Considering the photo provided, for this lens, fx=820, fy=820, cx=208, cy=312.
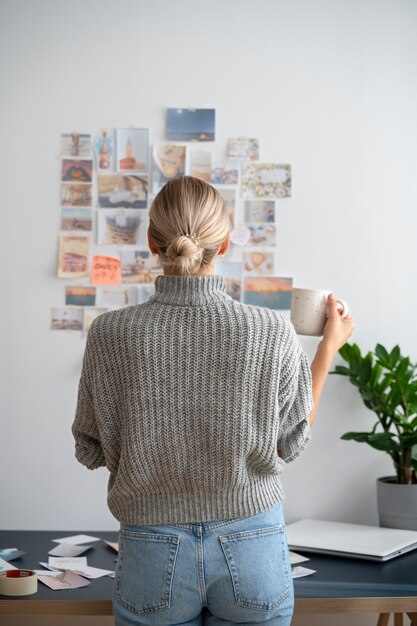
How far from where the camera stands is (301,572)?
188 cm

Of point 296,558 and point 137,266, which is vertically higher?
point 137,266

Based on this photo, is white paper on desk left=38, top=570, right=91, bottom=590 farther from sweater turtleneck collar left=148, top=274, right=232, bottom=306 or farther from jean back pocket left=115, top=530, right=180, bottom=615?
sweater turtleneck collar left=148, top=274, right=232, bottom=306

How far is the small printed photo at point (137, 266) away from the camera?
2.41 metres

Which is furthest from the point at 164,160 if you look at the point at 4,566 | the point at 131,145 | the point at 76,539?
the point at 4,566

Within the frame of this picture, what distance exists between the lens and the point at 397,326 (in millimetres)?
2475

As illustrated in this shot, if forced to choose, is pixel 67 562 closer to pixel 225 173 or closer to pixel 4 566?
pixel 4 566

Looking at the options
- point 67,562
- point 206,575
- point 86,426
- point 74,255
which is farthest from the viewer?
point 74,255

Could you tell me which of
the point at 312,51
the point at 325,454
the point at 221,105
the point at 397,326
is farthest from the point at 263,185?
the point at 325,454

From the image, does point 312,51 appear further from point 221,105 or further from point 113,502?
point 113,502

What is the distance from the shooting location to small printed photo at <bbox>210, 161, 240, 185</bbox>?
2428 millimetres

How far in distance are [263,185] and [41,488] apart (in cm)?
111

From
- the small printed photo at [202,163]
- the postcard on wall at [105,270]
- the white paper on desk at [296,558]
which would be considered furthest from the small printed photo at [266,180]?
the white paper on desk at [296,558]

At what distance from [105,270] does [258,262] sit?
452 millimetres

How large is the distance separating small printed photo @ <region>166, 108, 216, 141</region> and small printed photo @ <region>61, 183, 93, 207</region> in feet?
0.95
